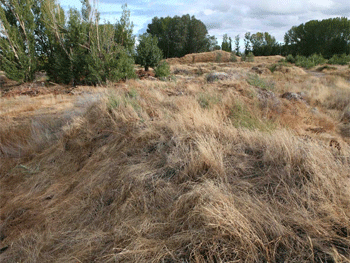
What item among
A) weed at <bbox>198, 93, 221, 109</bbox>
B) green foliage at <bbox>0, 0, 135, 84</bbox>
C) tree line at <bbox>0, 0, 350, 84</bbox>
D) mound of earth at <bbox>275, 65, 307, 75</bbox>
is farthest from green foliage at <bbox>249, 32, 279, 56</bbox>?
weed at <bbox>198, 93, 221, 109</bbox>

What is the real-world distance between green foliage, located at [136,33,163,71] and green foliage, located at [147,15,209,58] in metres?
33.3

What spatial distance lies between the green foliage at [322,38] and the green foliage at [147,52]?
1594 inches

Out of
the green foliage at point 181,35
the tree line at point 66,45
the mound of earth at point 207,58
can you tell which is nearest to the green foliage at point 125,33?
the tree line at point 66,45

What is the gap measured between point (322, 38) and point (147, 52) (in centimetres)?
4787

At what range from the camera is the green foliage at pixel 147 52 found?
55.0ft

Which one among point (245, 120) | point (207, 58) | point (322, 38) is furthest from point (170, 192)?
point (322, 38)

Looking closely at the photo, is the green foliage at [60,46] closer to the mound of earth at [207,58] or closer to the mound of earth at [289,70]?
the mound of earth at [289,70]

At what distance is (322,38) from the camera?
49.2 meters

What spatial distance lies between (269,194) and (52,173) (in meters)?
2.92

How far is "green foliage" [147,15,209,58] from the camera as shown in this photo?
48.9m

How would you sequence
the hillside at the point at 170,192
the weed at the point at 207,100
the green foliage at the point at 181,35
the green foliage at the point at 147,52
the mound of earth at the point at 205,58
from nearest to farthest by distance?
the hillside at the point at 170,192 → the weed at the point at 207,100 → the green foliage at the point at 147,52 → the mound of earth at the point at 205,58 → the green foliage at the point at 181,35

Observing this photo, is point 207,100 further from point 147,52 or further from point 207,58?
point 207,58

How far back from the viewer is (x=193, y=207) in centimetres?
200

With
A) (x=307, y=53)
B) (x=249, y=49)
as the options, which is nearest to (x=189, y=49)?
(x=249, y=49)
